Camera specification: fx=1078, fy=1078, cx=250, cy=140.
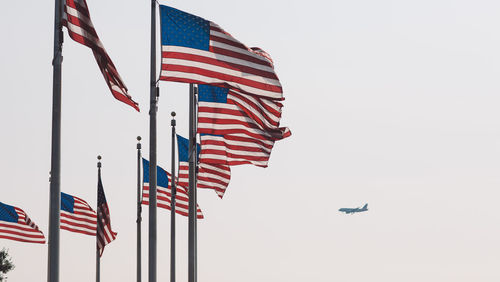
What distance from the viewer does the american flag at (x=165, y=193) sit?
154 feet

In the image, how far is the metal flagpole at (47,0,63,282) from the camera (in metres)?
23.7

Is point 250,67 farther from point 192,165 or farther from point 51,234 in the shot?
point 51,234

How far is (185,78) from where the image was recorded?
27.2 m

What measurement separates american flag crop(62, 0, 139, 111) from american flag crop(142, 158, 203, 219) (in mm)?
21825

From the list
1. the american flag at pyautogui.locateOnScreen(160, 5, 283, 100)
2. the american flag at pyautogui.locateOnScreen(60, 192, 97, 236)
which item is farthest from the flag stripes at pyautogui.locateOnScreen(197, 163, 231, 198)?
the american flag at pyautogui.locateOnScreen(60, 192, 97, 236)

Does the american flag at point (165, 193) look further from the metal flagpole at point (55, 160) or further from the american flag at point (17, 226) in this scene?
the metal flagpole at point (55, 160)

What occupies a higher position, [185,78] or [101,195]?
[185,78]

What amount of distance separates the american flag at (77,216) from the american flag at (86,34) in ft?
70.6

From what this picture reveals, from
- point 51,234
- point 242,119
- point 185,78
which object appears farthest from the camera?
point 242,119

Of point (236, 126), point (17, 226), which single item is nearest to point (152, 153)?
point (236, 126)

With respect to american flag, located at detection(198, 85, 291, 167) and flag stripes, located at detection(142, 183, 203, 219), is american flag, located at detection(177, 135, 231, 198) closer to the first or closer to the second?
american flag, located at detection(198, 85, 291, 167)

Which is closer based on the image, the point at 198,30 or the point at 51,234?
the point at 51,234

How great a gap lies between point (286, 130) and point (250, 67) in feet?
24.8

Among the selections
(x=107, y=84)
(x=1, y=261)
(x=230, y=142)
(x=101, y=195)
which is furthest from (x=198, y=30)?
(x=1, y=261)
